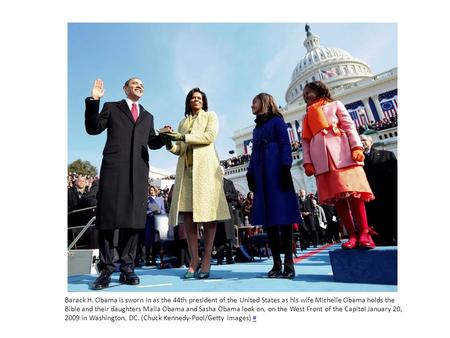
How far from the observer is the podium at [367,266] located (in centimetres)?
170

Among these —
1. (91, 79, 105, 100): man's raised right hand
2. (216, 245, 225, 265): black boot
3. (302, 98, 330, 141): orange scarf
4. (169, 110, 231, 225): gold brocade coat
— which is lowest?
(216, 245, 225, 265): black boot

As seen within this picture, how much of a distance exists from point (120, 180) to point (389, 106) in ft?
119

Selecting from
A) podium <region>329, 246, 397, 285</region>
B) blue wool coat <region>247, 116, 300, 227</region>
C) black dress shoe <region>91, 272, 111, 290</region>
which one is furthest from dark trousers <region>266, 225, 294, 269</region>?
black dress shoe <region>91, 272, 111, 290</region>

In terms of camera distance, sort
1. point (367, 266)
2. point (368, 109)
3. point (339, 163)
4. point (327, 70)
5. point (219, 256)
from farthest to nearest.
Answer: point (327, 70) < point (368, 109) < point (219, 256) < point (339, 163) < point (367, 266)

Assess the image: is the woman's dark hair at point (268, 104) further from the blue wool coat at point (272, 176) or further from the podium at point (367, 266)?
the podium at point (367, 266)

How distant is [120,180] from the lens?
1.97 meters

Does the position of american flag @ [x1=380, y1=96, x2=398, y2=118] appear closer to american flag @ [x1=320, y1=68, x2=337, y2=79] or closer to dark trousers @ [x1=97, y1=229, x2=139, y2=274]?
american flag @ [x1=320, y1=68, x2=337, y2=79]

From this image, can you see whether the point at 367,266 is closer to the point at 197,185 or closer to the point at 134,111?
the point at 197,185

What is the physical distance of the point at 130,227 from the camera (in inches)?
75.9

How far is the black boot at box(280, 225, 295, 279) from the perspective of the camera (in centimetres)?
207

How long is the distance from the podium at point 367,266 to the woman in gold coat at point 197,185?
878 millimetres

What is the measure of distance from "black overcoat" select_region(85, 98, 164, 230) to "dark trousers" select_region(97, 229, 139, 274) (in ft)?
0.38

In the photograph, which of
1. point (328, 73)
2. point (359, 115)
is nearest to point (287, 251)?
point (359, 115)
